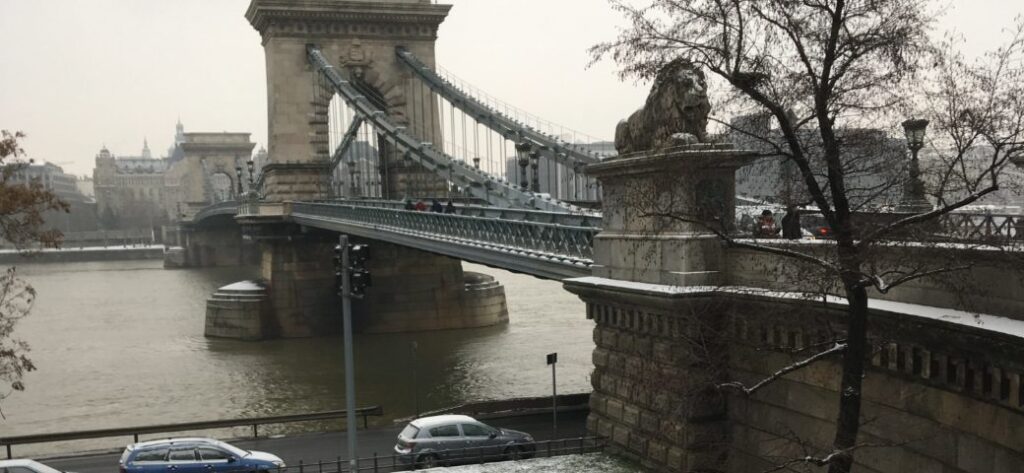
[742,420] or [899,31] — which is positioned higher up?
[899,31]

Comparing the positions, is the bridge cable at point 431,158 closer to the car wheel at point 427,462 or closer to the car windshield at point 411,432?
the car windshield at point 411,432

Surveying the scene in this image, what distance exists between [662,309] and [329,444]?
1070 cm

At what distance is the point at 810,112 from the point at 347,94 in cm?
4136

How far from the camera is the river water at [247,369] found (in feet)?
96.1

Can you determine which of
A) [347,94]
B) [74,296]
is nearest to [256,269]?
[74,296]

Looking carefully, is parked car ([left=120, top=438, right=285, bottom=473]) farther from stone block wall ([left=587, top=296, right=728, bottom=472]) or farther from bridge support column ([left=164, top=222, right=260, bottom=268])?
bridge support column ([left=164, top=222, right=260, bottom=268])

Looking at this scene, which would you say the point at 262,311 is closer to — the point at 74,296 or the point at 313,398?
the point at 313,398

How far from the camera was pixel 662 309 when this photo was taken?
12602 mm

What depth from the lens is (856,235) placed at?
867 centimetres

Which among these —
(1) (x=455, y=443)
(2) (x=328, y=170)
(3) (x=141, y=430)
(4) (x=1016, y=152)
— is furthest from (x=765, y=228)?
→ (2) (x=328, y=170)

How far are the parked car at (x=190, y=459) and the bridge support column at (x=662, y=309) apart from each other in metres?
6.58

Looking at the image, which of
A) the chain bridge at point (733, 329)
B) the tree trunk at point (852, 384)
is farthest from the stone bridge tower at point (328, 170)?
the tree trunk at point (852, 384)

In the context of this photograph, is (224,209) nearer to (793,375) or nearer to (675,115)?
(675,115)

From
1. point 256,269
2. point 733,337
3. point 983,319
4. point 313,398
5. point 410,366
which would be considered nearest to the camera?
point 983,319
